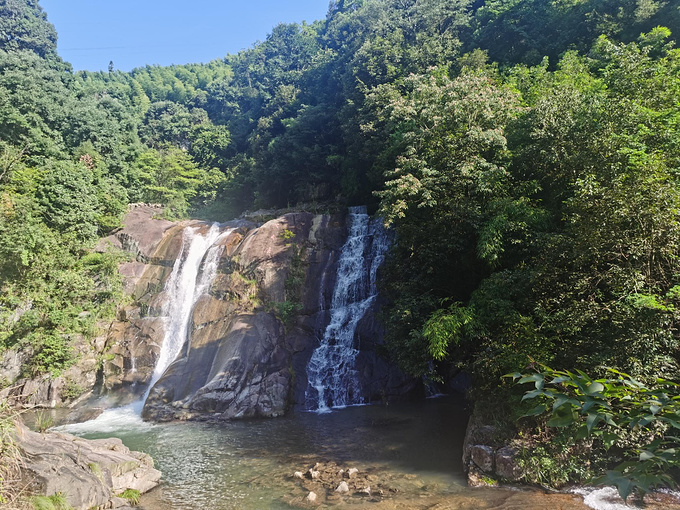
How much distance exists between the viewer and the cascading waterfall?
17.2m

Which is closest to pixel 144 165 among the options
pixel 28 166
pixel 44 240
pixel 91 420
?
pixel 28 166

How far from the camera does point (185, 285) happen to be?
22656 millimetres

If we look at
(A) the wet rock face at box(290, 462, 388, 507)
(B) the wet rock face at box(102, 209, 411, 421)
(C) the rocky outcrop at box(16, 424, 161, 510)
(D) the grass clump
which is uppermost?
(B) the wet rock face at box(102, 209, 411, 421)

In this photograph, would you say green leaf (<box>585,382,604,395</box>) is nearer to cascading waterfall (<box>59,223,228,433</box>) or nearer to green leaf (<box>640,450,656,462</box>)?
green leaf (<box>640,450,656,462</box>)

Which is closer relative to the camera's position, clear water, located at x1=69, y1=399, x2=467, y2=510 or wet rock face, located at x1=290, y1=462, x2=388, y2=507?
wet rock face, located at x1=290, y1=462, x2=388, y2=507

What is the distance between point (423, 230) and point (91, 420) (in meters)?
14.8

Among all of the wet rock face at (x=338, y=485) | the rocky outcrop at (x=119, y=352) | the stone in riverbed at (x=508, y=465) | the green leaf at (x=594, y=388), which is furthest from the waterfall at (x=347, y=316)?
the green leaf at (x=594, y=388)

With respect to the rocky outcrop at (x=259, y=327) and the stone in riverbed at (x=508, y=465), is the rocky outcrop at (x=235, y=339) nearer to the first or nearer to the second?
the rocky outcrop at (x=259, y=327)

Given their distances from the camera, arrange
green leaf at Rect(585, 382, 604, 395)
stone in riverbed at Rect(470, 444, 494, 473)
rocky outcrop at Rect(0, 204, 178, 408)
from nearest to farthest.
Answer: green leaf at Rect(585, 382, 604, 395) → stone in riverbed at Rect(470, 444, 494, 473) → rocky outcrop at Rect(0, 204, 178, 408)

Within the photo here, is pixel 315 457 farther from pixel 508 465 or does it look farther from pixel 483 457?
pixel 508 465

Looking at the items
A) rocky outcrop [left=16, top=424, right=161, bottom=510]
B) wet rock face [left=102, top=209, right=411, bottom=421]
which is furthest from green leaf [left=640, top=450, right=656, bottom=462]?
wet rock face [left=102, top=209, right=411, bottom=421]

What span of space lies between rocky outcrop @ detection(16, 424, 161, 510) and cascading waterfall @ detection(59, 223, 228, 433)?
652cm

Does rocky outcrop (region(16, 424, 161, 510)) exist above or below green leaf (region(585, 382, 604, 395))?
below

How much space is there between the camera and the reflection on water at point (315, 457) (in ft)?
28.6
